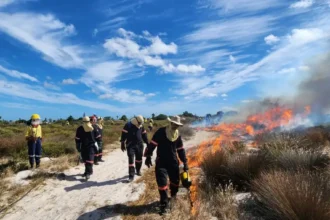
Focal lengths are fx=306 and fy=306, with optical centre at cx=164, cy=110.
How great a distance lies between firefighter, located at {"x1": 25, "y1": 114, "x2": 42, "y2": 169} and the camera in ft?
35.2

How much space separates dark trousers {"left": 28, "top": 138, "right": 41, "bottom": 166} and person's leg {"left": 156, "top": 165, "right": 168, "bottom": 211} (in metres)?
6.03

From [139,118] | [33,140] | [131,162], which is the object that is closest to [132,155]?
[131,162]

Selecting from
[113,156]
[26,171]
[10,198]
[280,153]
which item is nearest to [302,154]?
[280,153]

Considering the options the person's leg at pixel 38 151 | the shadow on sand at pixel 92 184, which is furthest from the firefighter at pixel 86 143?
the person's leg at pixel 38 151

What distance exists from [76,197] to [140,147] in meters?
2.69

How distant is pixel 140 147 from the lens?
32.3 feet

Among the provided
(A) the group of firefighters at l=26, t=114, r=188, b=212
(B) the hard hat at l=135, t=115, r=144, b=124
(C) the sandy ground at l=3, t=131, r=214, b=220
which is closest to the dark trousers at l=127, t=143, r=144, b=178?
(A) the group of firefighters at l=26, t=114, r=188, b=212

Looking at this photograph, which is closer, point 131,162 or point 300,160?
point 300,160

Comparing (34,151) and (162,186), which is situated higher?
(34,151)

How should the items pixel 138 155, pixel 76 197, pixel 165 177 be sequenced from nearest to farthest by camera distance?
1. pixel 165 177
2. pixel 76 197
3. pixel 138 155

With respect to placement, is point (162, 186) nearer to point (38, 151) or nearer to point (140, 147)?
point (140, 147)

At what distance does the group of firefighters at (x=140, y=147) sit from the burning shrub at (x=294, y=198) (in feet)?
5.99

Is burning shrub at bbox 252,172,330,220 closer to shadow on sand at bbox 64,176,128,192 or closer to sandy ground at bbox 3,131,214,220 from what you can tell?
sandy ground at bbox 3,131,214,220

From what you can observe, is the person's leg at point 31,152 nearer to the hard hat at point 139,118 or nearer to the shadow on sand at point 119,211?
the hard hat at point 139,118
